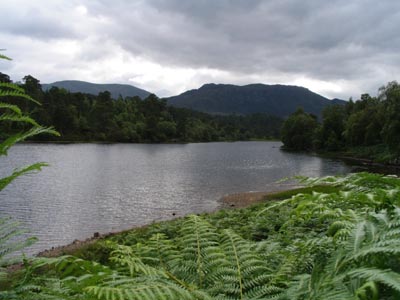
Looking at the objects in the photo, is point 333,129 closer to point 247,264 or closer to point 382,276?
point 247,264

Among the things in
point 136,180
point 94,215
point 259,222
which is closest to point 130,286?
point 259,222

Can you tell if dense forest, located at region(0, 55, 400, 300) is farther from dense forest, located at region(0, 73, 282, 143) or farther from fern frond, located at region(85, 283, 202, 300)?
dense forest, located at region(0, 73, 282, 143)

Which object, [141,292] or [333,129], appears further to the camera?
[333,129]

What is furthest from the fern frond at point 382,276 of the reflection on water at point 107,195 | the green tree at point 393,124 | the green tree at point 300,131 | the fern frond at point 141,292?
the green tree at point 300,131

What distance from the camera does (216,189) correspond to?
45.4 meters

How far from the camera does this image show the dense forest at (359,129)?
201 ft

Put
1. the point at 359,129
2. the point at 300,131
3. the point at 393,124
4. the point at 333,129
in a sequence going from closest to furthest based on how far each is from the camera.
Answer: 1. the point at 393,124
2. the point at 359,129
3. the point at 333,129
4. the point at 300,131

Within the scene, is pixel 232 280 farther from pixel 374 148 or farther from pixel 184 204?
pixel 374 148

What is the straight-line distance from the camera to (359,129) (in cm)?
8106

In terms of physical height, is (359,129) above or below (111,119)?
below

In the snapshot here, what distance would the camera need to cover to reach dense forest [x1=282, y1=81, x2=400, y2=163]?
61.1m

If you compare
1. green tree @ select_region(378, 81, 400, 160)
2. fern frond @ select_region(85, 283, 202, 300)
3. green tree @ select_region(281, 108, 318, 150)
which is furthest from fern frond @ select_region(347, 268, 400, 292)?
green tree @ select_region(281, 108, 318, 150)

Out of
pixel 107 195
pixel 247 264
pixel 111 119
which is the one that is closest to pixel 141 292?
pixel 247 264

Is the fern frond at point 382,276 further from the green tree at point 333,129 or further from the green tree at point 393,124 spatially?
the green tree at point 333,129
